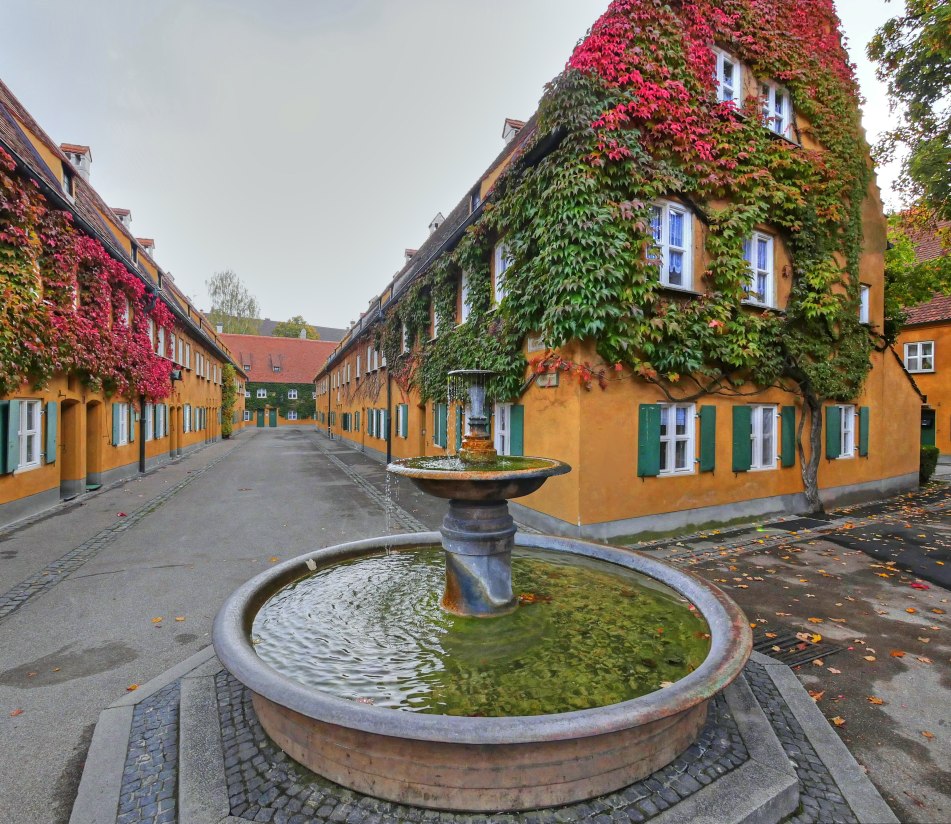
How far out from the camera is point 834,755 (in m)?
3.05

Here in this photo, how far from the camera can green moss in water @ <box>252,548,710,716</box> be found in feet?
10.8

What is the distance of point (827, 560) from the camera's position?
7.50 metres

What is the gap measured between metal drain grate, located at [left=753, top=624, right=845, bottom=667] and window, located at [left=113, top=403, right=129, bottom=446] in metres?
17.0

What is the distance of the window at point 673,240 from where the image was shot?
29.4ft

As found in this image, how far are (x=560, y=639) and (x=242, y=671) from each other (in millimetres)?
2403

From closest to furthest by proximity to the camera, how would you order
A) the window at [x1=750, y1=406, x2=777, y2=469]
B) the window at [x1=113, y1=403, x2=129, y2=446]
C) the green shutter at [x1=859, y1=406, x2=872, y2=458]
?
the window at [x1=750, y1=406, x2=777, y2=469]
the green shutter at [x1=859, y1=406, x2=872, y2=458]
the window at [x1=113, y1=403, x2=129, y2=446]

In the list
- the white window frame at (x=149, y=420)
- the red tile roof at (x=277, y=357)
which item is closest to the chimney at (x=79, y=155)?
the white window frame at (x=149, y=420)

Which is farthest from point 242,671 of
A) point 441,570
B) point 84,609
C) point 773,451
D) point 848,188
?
point 848,188

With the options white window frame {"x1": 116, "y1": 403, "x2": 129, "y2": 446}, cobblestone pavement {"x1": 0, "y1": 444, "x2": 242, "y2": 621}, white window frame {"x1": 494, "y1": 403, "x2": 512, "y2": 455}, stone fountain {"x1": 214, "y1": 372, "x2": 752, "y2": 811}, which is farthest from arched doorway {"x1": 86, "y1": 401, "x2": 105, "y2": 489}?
stone fountain {"x1": 214, "y1": 372, "x2": 752, "y2": 811}

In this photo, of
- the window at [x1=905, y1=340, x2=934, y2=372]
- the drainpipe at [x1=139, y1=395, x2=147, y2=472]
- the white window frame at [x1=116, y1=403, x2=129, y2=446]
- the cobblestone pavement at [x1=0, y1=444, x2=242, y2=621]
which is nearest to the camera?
the cobblestone pavement at [x1=0, y1=444, x2=242, y2=621]

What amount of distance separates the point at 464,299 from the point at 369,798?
11.0 m

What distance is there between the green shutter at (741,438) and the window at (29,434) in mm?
14607

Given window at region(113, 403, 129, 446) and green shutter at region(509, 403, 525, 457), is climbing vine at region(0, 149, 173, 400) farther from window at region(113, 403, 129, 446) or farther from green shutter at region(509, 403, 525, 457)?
green shutter at region(509, 403, 525, 457)

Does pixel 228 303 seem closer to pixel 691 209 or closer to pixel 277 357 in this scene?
pixel 277 357
